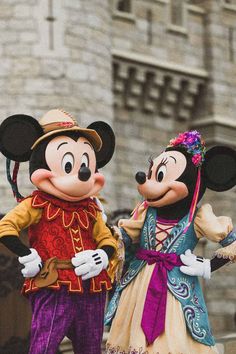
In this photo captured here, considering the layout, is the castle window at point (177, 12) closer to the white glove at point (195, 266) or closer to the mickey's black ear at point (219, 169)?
the mickey's black ear at point (219, 169)

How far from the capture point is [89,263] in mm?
4211

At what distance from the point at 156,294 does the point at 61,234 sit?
1.87 ft

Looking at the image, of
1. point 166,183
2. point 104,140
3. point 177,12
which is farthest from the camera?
point 177,12

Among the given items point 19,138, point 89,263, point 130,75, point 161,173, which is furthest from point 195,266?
point 130,75

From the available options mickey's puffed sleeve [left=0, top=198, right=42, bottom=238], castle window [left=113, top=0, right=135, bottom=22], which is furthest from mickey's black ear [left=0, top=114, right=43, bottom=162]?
castle window [left=113, top=0, right=135, bottom=22]

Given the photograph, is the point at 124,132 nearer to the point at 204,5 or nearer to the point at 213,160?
the point at 204,5

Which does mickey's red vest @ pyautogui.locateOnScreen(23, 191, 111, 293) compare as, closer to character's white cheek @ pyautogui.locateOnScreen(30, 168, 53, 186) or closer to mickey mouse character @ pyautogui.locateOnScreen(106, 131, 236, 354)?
character's white cheek @ pyautogui.locateOnScreen(30, 168, 53, 186)

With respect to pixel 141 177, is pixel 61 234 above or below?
below

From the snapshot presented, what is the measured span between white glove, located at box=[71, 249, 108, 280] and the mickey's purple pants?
0.09m

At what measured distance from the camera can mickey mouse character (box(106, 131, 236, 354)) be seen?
4434mm

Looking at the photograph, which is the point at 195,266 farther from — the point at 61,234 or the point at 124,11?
the point at 124,11

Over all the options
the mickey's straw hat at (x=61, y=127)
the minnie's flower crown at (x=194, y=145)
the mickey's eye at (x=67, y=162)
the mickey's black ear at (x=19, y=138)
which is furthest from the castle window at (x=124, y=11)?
the mickey's eye at (x=67, y=162)

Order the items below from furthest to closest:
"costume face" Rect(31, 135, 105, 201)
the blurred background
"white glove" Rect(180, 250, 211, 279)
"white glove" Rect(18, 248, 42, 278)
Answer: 1. the blurred background
2. "white glove" Rect(180, 250, 211, 279)
3. "costume face" Rect(31, 135, 105, 201)
4. "white glove" Rect(18, 248, 42, 278)

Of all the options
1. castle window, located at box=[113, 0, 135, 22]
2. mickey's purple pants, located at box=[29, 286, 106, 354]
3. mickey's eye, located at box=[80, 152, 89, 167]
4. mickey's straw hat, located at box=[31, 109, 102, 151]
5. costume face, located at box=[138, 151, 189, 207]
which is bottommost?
mickey's purple pants, located at box=[29, 286, 106, 354]
